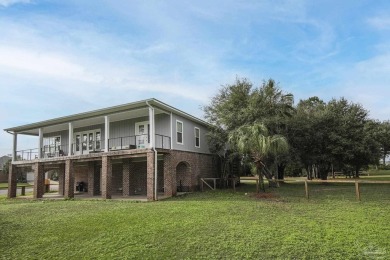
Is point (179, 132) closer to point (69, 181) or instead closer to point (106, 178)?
point (106, 178)

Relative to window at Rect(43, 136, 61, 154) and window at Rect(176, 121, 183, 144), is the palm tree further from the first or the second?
window at Rect(43, 136, 61, 154)

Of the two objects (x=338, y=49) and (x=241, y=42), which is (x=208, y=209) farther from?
(x=338, y=49)

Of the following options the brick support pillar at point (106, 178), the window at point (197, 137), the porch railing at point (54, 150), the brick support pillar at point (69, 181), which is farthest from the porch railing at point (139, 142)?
the porch railing at point (54, 150)

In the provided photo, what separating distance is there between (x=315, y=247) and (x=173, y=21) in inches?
396

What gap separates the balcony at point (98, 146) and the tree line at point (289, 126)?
4.06 metres

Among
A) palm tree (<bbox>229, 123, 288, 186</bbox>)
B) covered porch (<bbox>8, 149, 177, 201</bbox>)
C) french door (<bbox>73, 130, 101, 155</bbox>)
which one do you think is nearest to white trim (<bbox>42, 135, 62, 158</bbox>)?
covered porch (<bbox>8, 149, 177, 201</bbox>)

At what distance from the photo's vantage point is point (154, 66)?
16.2 meters

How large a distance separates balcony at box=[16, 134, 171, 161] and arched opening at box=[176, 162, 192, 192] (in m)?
2.35

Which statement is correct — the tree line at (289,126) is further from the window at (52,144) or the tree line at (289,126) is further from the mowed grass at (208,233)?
the window at (52,144)

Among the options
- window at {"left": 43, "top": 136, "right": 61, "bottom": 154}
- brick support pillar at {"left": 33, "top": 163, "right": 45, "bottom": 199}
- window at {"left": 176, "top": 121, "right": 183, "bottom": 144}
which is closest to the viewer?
window at {"left": 176, "top": 121, "right": 183, "bottom": 144}

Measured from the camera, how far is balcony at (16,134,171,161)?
61.5 ft

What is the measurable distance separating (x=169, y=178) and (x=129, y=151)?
280 centimetres

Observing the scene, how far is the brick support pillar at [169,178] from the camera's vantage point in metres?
17.0

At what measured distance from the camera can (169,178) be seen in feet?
56.2
